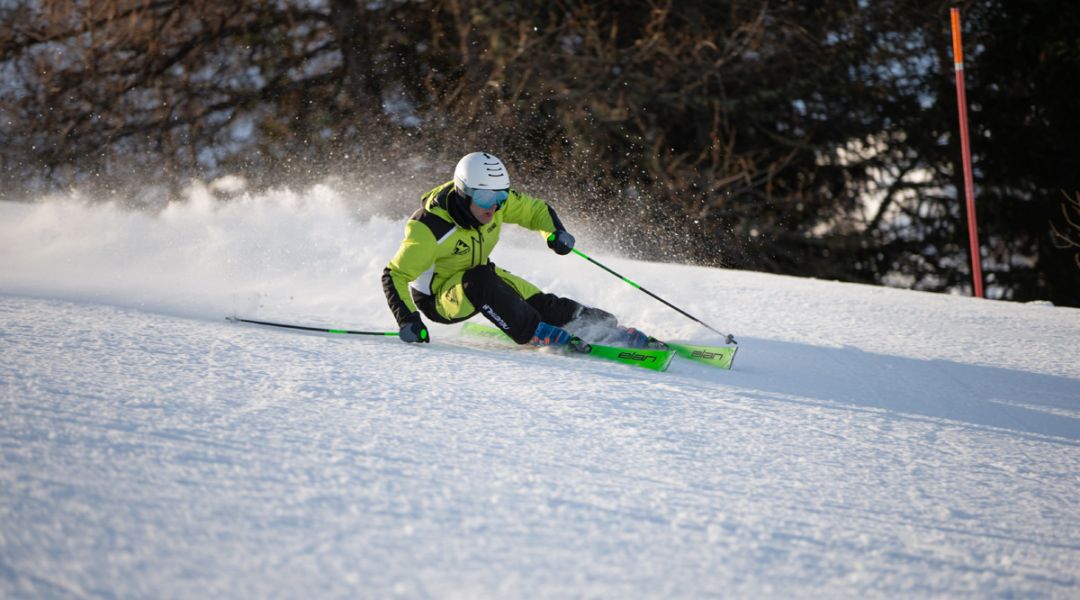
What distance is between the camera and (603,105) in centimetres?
1241

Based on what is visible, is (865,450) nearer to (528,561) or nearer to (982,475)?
(982,475)

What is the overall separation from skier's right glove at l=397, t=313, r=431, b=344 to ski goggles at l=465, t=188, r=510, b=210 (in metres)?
0.61

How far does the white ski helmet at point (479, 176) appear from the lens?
4.05 metres

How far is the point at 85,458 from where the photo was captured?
2.19 meters

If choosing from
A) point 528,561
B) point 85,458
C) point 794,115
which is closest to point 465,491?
point 528,561

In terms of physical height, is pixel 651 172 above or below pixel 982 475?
above

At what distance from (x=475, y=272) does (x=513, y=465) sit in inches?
80.3

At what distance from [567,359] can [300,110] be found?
961 cm

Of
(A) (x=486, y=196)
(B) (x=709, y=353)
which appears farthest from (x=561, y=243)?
(B) (x=709, y=353)

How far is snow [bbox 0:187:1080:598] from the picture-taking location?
1.81 meters

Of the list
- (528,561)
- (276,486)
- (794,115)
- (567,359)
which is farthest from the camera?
(794,115)

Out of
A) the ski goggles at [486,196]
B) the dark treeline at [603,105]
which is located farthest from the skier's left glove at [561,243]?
the dark treeline at [603,105]

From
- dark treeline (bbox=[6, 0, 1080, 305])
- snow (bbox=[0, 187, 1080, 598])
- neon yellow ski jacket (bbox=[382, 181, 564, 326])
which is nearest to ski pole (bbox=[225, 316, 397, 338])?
snow (bbox=[0, 187, 1080, 598])

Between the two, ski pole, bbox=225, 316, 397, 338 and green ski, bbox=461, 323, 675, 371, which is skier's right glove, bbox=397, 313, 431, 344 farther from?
green ski, bbox=461, 323, 675, 371
